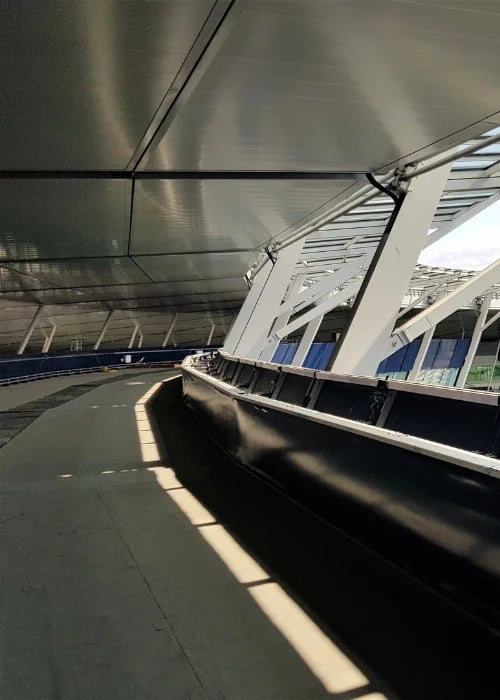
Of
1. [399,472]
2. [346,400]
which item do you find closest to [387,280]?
[346,400]

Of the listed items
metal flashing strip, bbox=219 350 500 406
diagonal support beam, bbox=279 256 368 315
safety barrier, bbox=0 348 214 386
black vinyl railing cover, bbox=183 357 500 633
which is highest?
diagonal support beam, bbox=279 256 368 315

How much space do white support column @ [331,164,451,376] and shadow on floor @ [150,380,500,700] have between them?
3.23 m

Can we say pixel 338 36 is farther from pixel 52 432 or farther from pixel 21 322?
pixel 21 322

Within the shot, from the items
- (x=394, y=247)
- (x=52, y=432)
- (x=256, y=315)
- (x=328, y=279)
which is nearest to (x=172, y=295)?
(x=328, y=279)

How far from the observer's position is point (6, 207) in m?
8.89

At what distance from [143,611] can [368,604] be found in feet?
4.60

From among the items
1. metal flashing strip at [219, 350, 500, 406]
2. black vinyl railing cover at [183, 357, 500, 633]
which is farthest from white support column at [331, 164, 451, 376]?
metal flashing strip at [219, 350, 500, 406]

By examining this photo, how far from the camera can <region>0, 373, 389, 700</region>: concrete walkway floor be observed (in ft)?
9.29

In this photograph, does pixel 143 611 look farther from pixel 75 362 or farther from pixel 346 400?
pixel 75 362

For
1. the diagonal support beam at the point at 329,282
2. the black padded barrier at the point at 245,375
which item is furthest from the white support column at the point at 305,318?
the black padded barrier at the point at 245,375

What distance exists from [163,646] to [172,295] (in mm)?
24895

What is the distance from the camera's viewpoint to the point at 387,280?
8.88 meters

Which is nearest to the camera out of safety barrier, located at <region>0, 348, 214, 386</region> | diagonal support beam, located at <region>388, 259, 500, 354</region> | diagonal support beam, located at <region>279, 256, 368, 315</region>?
diagonal support beam, located at <region>388, 259, 500, 354</region>

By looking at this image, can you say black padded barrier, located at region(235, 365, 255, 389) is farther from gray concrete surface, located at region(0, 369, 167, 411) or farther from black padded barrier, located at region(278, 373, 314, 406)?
gray concrete surface, located at region(0, 369, 167, 411)
